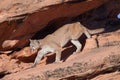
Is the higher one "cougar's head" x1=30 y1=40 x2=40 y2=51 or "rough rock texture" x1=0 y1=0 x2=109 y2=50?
"rough rock texture" x1=0 y1=0 x2=109 y2=50

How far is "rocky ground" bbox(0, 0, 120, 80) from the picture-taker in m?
12.9

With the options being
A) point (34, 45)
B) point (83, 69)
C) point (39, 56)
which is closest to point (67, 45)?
point (39, 56)

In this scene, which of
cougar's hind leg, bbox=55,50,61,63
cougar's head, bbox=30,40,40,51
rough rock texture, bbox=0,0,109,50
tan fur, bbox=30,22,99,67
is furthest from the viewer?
tan fur, bbox=30,22,99,67

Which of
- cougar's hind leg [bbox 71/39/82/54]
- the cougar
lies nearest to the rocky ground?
cougar's hind leg [bbox 71/39/82/54]

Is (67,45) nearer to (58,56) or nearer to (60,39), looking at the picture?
(60,39)

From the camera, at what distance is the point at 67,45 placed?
15062 millimetres

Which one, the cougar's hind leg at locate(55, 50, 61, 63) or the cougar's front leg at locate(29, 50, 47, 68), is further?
the cougar's front leg at locate(29, 50, 47, 68)

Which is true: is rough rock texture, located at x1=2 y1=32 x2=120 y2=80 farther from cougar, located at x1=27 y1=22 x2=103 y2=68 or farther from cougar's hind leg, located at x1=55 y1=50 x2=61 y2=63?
cougar, located at x1=27 y1=22 x2=103 y2=68

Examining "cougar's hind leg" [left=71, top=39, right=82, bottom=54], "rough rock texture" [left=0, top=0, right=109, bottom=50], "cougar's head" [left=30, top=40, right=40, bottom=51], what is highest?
"rough rock texture" [left=0, top=0, right=109, bottom=50]

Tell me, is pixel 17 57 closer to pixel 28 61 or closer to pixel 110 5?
pixel 28 61

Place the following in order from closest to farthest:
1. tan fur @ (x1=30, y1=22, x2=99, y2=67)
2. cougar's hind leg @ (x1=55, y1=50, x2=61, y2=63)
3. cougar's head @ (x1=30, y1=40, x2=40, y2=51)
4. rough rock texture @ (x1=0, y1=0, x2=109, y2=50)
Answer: rough rock texture @ (x1=0, y1=0, x2=109, y2=50), cougar's hind leg @ (x1=55, y1=50, x2=61, y2=63), cougar's head @ (x1=30, y1=40, x2=40, y2=51), tan fur @ (x1=30, y1=22, x2=99, y2=67)

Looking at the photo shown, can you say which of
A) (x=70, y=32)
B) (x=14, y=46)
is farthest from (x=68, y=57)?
(x=14, y=46)

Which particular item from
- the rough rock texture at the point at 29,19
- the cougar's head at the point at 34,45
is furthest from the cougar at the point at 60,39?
the rough rock texture at the point at 29,19

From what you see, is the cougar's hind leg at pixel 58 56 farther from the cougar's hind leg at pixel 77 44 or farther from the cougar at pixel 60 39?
the cougar's hind leg at pixel 77 44
